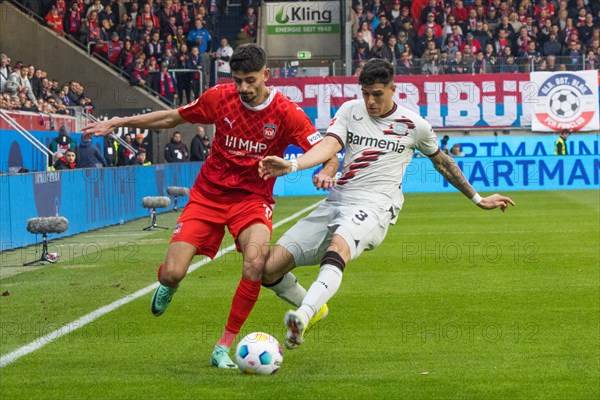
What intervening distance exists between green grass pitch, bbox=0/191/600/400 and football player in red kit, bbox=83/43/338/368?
59 centimetres

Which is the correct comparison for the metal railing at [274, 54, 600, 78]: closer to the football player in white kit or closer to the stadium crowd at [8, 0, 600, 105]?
the stadium crowd at [8, 0, 600, 105]

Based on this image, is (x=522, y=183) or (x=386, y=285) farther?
(x=522, y=183)

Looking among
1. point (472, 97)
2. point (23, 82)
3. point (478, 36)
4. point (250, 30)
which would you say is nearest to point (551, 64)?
point (478, 36)

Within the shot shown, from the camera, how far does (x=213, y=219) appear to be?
8.32 m

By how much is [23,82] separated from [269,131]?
19.3 m

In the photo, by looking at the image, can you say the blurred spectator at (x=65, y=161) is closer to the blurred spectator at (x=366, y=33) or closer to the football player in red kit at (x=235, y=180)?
the football player in red kit at (x=235, y=180)

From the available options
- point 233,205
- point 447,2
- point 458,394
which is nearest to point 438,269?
point 233,205

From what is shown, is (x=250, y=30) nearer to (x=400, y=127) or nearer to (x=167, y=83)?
(x=167, y=83)

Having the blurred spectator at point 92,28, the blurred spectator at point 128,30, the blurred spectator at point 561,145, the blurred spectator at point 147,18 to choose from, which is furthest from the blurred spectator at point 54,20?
the blurred spectator at point 561,145

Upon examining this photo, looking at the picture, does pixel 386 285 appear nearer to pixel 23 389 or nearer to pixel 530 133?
pixel 23 389

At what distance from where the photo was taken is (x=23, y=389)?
23.2 feet

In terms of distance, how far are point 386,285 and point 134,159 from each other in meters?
16.9

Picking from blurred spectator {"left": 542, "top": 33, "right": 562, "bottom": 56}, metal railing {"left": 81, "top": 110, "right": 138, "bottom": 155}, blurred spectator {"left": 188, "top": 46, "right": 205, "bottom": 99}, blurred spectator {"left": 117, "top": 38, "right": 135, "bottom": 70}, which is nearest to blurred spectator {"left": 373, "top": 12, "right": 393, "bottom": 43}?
blurred spectator {"left": 542, "top": 33, "right": 562, "bottom": 56}

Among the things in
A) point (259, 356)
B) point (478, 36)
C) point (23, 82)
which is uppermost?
point (478, 36)
